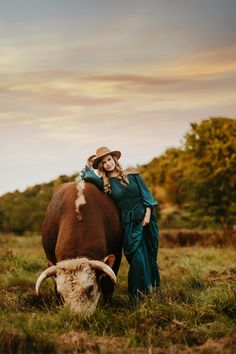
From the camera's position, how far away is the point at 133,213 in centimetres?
770

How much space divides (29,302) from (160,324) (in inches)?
92.7

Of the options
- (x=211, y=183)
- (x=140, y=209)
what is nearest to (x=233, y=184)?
(x=211, y=183)

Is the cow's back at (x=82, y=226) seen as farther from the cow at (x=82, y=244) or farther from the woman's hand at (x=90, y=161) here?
the woman's hand at (x=90, y=161)

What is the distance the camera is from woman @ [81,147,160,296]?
24.8ft

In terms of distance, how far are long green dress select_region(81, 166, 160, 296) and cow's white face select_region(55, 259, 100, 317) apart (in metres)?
1.26

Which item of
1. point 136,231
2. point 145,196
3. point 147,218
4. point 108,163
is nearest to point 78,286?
point 136,231

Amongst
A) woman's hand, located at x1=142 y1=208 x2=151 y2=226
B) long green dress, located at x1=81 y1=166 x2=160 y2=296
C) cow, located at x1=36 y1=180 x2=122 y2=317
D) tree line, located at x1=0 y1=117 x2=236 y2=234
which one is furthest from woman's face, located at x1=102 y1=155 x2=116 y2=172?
tree line, located at x1=0 y1=117 x2=236 y2=234

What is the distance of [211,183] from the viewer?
33.6m

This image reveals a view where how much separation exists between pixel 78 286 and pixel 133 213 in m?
1.85

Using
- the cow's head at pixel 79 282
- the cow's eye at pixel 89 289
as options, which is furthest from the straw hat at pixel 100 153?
the cow's eye at pixel 89 289

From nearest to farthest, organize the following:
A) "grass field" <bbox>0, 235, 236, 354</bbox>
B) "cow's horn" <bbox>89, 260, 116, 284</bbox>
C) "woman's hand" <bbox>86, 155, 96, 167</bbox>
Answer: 1. "grass field" <bbox>0, 235, 236, 354</bbox>
2. "cow's horn" <bbox>89, 260, 116, 284</bbox>
3. "woman's hand" <bbox>86, 155, 96, 167</bbox>

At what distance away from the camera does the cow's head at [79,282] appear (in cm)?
613

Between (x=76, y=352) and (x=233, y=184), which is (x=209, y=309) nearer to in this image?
(x=76, y=352)

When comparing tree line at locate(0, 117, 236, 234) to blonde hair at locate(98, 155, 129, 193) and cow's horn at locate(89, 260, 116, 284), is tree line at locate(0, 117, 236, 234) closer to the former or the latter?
blonde hair at locate(98, 155, 129, 193)
